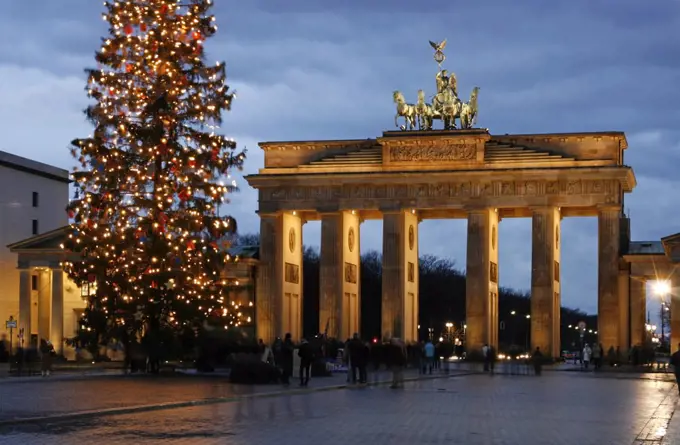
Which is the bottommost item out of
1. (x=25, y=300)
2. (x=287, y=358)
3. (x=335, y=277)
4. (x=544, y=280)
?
(x=287, y=358)

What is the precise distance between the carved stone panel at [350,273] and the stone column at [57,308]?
1819 centimetres

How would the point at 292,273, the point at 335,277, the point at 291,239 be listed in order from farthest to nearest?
the point at 291,239 → the point at 292,273 → the point at 335,277

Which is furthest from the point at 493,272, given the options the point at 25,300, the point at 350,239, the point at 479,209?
the point at 25,300

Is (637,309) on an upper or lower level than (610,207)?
lower

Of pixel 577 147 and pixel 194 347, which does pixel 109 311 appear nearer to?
pixel 194 347

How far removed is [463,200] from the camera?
276 feet

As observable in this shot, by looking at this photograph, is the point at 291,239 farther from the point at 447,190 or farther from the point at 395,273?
the point at 447,190

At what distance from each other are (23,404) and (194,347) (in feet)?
65.2

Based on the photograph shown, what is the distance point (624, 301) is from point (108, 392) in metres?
53.8

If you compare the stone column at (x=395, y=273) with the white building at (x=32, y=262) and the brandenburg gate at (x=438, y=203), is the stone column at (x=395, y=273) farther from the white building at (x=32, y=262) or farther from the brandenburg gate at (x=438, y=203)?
the white building at (x=32, y=262)

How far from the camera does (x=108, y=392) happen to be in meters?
34.4

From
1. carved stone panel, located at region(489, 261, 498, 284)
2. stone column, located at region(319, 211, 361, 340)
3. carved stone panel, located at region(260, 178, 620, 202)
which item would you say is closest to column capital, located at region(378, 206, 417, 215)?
carved stone panel, located at region(260, 178, 620, 202)

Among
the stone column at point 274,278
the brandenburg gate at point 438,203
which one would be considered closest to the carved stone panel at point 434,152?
the brandenburg gate at point 438,203

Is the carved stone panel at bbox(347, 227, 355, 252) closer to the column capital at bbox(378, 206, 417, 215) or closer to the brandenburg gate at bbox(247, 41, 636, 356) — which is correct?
the brandenburg gate at bbox(247, 41, 636, 356)
